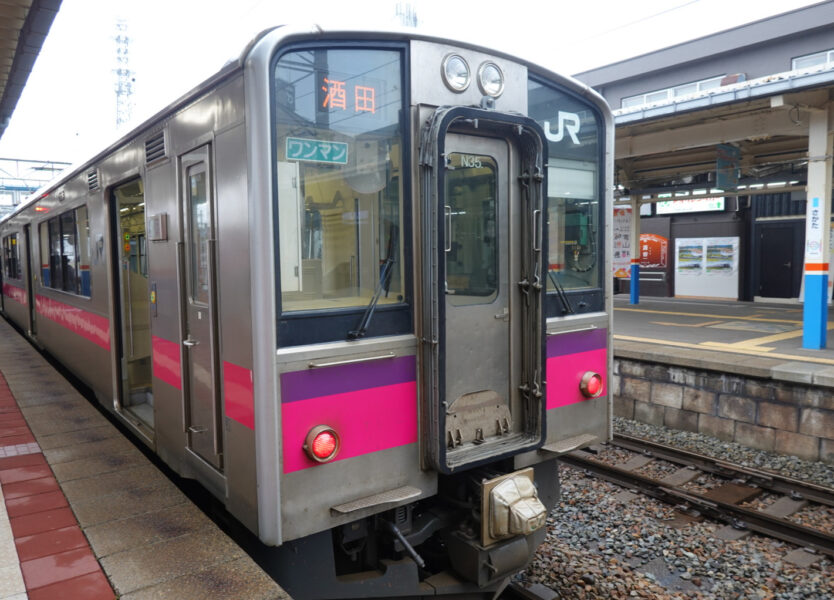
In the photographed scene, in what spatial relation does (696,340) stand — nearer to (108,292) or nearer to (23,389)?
(108,292)

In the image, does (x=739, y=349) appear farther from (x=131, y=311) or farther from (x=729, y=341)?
(x=131, y=311)

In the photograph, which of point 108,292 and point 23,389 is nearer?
point 108,292

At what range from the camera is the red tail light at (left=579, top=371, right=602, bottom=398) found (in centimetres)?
399

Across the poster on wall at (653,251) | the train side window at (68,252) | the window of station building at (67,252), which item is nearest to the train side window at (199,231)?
the window of station building at (67,252)

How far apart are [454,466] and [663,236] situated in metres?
17.6

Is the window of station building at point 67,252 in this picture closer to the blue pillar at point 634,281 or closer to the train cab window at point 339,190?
the train cab window at point 339,190

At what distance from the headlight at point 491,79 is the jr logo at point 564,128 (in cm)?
45

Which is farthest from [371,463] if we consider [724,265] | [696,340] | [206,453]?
[724,265]

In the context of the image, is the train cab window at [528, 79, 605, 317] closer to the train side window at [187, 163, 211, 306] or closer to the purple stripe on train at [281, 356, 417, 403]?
the purple stripe on train at [281, 356, 417, 403]

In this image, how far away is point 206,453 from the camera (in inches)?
135

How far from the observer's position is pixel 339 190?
2.94m

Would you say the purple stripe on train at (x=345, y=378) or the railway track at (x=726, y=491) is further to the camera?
the railway track at (x=726, y=491)

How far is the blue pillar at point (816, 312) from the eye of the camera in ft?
27.1

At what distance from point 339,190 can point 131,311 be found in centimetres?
327
